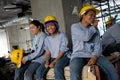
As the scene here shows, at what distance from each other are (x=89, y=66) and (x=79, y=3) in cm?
256

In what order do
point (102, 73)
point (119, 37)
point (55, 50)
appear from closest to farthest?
point (102, 73)
point (55, 50)
point (119, 37)

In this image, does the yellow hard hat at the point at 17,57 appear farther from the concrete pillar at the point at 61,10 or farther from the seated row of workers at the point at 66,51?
the concrete pillar at the point at 61,10

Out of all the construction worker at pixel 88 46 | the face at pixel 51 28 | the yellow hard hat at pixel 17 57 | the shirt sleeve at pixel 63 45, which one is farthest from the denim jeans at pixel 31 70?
the construction worker at pixel 88 46

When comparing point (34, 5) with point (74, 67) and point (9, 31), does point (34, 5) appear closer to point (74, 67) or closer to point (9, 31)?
point (74, 67)

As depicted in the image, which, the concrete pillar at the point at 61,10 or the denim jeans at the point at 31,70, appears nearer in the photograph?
the denim jeans at the point at 31,70

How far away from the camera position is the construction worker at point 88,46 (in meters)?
3.47

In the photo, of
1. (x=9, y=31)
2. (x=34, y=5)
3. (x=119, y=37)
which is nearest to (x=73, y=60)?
(x=119, y=37)

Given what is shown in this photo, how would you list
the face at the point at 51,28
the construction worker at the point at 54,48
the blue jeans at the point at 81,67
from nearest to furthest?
the blue jeans at the point at 81,67
the construction worker at the point at 54,48
the face at the point at 51,28

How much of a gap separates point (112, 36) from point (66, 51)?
1.55 metres

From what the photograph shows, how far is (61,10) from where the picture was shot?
5180mm

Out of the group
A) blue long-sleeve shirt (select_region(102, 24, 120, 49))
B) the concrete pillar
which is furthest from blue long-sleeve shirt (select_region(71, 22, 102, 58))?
the concrete pillar

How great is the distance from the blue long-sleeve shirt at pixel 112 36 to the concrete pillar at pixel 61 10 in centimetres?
83

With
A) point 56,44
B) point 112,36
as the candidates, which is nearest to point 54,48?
point 56,44

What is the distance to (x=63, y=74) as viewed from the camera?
12.2 feet
